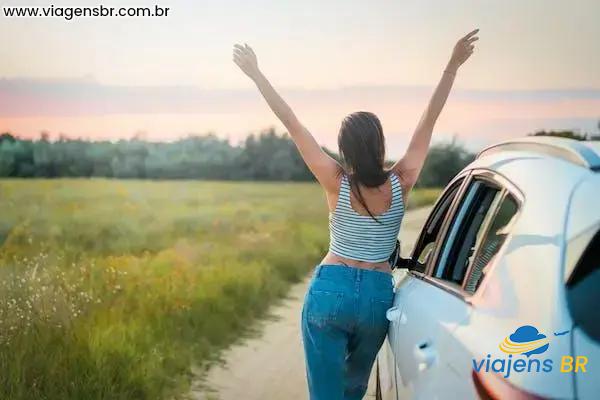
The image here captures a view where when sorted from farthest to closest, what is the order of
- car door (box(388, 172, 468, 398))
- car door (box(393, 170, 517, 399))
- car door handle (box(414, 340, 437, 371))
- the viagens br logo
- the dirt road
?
the dirt road, car door (box(388, 172, 468, 398)), car door handle (box(414, 340, 437, 371)), car door (box(393, 170, 517, 399)), the viagens br logo

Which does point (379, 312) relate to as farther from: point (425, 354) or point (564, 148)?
point (564, 148)

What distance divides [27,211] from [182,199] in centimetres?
493

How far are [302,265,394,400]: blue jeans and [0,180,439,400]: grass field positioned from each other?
7.91 ft

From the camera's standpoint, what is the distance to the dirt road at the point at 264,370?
247 inches

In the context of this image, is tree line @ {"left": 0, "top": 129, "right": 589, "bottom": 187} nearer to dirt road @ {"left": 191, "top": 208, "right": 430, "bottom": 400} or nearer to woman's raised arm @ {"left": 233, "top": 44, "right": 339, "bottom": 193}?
dirt road @ {"left": 191, "top": 208, "right": 430, "bottom": 400}

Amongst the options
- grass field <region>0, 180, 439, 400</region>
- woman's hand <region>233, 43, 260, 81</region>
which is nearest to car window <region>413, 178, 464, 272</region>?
woman's hand <region>233, 43, 260, 81</region>

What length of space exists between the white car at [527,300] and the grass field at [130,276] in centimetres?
321

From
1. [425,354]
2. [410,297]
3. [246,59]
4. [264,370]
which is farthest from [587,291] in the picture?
[264,370]

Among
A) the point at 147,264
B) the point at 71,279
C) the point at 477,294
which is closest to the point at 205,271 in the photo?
the point at 147,264

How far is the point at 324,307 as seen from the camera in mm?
3311

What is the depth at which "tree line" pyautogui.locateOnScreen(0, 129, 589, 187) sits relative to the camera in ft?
39.5

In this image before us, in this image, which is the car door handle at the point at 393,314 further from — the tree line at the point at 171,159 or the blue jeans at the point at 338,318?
the tree line at the point at 171,159

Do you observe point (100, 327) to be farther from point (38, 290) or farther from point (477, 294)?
point (477, 294)

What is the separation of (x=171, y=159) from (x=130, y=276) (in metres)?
7.28
